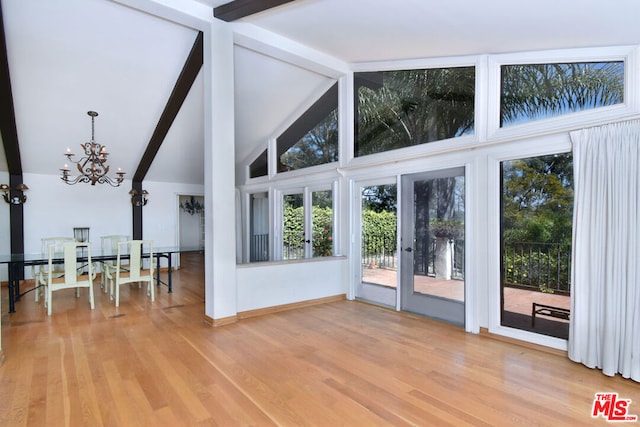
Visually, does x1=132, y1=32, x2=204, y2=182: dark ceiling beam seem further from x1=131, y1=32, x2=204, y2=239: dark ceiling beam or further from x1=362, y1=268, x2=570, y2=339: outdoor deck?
x1=362, y1=268, x2=570, y2=339: outdoor deck

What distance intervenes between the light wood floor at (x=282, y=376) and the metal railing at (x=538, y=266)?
25.6 inches

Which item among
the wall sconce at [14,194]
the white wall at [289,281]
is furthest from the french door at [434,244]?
the wall sconce at [14,194]

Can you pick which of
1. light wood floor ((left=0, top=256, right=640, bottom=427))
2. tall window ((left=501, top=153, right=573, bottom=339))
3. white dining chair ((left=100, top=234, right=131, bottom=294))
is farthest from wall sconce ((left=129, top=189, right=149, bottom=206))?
tall window ((left=501, top=153, right=573, bottom=339))

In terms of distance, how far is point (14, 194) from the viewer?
632cm

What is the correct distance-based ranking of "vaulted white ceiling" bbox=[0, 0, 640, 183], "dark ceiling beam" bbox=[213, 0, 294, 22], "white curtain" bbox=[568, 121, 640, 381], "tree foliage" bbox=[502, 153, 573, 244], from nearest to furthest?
"white curtain" bbox=[568, 121, 640, 381]
"vaulted white ceiling" bbox=[0, 0, 640, 183]
"tree foliage" bbox=[502, 153, 573, 244]
"dark ceiling beam" bbox=[213, 0, 294, 22]

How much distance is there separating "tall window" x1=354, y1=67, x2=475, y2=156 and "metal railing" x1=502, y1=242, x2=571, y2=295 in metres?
1.45

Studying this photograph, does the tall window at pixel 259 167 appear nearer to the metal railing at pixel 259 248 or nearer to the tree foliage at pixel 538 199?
the metal railing at pixel 259 248

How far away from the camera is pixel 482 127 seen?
3684 millimetres

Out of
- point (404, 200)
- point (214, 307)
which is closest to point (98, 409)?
point (214, 307)

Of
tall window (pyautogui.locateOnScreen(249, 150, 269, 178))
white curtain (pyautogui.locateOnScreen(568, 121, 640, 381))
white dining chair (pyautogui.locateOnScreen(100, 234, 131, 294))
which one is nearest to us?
white curtain (pyautogui.locateOnScreen(568, 121, 640, 381))

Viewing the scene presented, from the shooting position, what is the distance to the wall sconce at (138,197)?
25.1ft

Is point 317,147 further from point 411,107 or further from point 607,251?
point 607,251

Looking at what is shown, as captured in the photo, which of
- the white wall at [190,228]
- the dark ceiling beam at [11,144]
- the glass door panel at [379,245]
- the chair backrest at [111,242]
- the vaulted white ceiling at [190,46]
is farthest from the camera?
the white wall at [190,228]

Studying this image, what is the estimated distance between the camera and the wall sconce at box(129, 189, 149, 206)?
7.65 m
